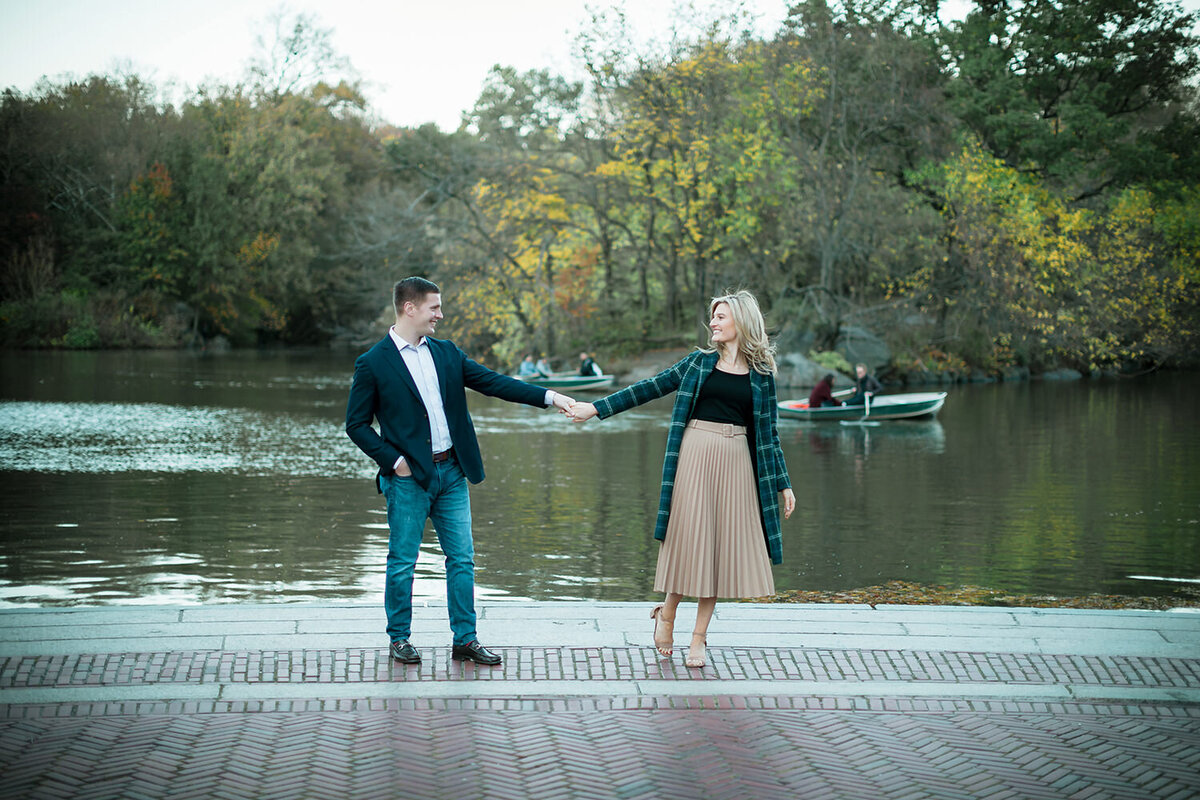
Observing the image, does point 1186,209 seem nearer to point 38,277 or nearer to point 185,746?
point 185,746

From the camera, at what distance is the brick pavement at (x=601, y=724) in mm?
4285

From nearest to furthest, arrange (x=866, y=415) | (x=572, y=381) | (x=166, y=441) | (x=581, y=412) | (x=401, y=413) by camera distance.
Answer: (x=401, y=413) < (x=581, y=412) < (x=166, y=441) < (x=866, y=415) < (x=572, y=381)

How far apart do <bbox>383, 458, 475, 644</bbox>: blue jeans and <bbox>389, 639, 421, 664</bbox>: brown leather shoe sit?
0.15 ft

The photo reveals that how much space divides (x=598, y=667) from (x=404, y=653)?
953 mm

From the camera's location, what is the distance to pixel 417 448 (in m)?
5.73

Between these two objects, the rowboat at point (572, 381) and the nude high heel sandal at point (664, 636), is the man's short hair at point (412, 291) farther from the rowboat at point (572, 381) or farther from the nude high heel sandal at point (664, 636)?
the rowboat at point (572, 381)

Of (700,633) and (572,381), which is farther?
(572,381)

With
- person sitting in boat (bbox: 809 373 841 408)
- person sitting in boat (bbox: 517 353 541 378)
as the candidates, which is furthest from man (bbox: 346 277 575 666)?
person sitting in boat (bbox: 517 353 541 378)

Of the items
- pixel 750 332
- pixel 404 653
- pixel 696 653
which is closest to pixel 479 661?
pixel 404 653

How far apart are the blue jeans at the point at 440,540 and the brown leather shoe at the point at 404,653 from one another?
0.04m

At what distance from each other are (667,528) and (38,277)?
51.7 meters

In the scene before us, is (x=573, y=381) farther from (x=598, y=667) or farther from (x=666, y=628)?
(x=598, y=667)

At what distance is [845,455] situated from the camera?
20.1m

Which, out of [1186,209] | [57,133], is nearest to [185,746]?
[1186,209]
